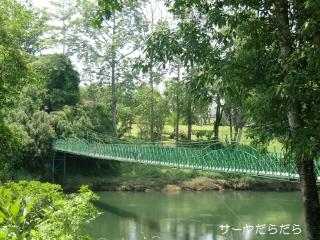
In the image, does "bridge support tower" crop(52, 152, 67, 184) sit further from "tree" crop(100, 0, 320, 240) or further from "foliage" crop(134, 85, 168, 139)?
"tree" crop(100, 0, 320, 240)

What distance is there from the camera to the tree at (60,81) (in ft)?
54.2

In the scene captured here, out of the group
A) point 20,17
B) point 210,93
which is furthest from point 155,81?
point 210,93

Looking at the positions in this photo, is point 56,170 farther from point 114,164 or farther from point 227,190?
point 227,190

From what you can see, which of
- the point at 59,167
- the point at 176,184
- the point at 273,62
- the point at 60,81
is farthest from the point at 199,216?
the point at 273,62

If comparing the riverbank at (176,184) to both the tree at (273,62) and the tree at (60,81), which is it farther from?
the tree at (273,62)

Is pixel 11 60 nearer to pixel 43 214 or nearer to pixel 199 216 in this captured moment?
pixel 43 214

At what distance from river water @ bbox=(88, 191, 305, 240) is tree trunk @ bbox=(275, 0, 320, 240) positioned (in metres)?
5.00

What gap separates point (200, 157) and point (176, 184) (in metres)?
6.57

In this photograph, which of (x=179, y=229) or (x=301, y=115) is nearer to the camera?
(x=301, y=115)

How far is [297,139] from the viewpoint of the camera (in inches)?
91.8

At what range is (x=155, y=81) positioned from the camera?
18.8 meters

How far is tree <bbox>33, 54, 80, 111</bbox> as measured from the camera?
16.5m

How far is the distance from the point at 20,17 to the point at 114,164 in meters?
9.99

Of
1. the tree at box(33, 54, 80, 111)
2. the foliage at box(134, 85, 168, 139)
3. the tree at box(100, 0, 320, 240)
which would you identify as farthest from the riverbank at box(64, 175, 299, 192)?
the tree at box(100, 0, 320, 240)
